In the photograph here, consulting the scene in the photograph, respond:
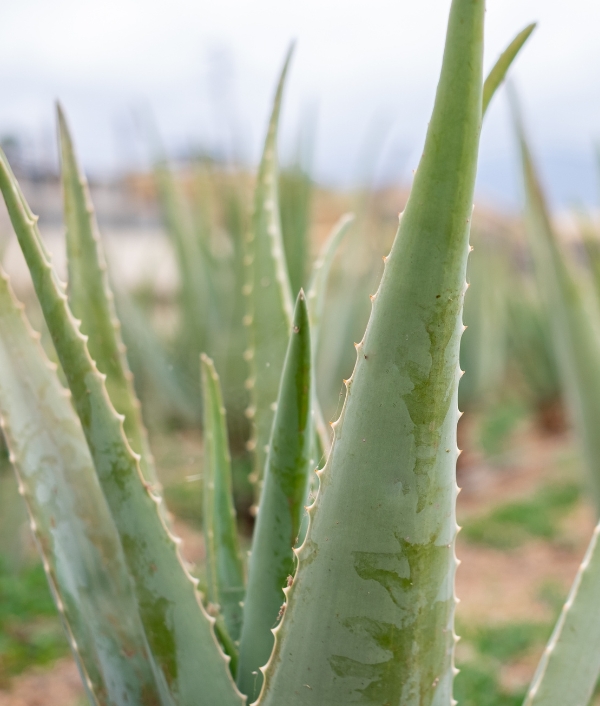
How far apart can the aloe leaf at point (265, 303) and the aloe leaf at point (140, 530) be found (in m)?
0.22

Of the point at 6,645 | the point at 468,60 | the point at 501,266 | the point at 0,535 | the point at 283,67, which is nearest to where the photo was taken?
the point at 468,60

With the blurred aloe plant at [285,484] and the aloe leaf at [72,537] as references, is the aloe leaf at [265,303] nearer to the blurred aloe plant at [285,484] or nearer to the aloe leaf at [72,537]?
the blurred aloe plant at [285,484]

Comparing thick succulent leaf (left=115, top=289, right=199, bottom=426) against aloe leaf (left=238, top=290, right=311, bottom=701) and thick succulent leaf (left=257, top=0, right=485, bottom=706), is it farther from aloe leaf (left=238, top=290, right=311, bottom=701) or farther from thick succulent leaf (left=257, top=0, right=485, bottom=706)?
thick succulent leaf (left=257, top=0, right=485, bottom=706)

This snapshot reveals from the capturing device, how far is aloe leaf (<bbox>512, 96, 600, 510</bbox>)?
1.03 m

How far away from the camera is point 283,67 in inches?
25.6

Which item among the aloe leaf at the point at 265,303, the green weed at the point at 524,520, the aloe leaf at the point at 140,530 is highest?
the green weed at the point at 524,520

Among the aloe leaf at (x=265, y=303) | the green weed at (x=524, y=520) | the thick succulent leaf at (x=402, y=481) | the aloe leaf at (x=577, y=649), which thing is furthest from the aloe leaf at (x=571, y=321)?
the green weed at (x=524, y=520)

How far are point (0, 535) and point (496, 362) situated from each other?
2827mm

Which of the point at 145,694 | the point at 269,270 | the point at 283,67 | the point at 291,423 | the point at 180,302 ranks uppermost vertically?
the point at 180,302

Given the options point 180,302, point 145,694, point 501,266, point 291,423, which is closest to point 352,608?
point 291,423

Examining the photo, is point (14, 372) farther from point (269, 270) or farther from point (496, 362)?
point (496, 362)

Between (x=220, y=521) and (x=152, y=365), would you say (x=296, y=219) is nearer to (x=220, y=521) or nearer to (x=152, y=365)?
(x=152, y=365)

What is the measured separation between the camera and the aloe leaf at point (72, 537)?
22.8 inches

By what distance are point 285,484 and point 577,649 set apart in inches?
10.8
